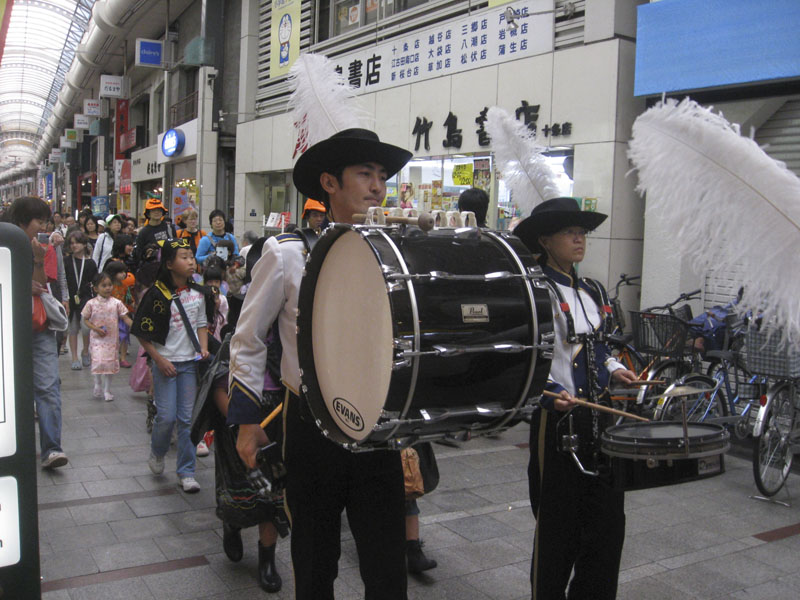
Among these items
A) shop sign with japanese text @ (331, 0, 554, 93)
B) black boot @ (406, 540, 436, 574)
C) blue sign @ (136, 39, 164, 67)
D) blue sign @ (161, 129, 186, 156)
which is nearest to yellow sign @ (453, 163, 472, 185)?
shop sign with japanese text @ (331, 0, 554, 93)

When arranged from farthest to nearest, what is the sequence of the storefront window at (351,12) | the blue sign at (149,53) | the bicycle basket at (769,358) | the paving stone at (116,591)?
the blue sign at (149,53) < the storefront window at (351,12) < the bicycle basket at (769,358) < the paving stone at (116,591)

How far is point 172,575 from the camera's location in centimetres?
415

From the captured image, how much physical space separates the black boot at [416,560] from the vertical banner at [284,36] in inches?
547

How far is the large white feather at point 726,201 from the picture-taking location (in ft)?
8.25

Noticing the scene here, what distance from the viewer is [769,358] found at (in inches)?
219

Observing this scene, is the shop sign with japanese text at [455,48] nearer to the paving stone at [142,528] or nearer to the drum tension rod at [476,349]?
the paving stone at [142,528]

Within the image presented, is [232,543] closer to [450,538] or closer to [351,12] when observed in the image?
[450,538]

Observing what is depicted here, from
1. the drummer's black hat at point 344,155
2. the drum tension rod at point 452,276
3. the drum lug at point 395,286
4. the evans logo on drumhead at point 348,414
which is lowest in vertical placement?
the evans logo on drumhead at point 348,414

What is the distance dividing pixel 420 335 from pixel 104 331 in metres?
7.13

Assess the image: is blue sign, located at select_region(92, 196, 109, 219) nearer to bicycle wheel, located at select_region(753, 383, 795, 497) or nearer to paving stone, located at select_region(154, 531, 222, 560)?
paving stone, located at select_region(154, 531, 222, 560)

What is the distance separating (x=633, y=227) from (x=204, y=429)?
6595 millimetres

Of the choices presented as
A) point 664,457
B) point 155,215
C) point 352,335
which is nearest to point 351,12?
point 155,215

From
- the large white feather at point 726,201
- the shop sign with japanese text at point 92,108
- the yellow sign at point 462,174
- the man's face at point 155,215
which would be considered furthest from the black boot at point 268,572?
the shop sign with japanese text at point 92,108

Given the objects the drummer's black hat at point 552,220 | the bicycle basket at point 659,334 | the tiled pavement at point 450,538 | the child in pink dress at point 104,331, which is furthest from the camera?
the child in pink dress at point 104,331
